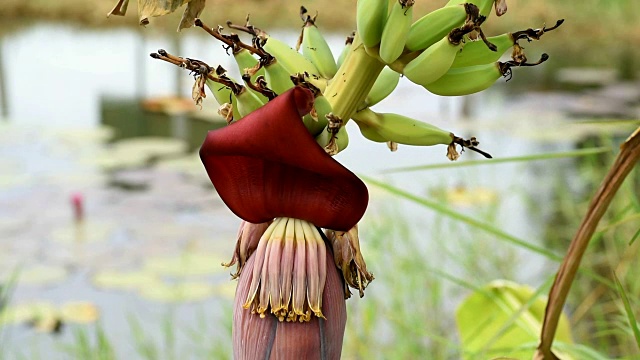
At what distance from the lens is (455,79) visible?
338mm

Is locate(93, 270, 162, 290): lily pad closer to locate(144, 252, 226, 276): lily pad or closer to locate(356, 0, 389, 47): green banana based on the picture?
locate(144, 252, 226, 276): lily pad

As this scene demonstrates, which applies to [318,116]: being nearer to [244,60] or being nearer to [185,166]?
[244,60]

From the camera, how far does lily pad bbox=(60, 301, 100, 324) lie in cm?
188

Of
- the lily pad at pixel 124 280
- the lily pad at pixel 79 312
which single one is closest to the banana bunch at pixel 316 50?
the lily pad at pixel 79 312

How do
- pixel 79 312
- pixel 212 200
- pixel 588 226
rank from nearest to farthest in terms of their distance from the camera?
pixel 588 226
pixel 79 312
pixel 212 200

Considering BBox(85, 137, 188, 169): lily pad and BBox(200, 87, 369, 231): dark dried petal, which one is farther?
BBox(85, 137, 188, 169): lily pad

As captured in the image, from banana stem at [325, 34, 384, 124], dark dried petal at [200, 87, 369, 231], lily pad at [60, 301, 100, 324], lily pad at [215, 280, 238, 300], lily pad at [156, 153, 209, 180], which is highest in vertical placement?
banana stem at [325, 34, 384, 124]

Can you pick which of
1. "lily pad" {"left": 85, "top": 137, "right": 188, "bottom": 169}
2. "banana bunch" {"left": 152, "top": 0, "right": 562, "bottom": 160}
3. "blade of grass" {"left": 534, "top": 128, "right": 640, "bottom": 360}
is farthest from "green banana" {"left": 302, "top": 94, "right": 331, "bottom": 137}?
"lily pad" {"left": 85, "top": 137, "right": 188, "bottom": 169}

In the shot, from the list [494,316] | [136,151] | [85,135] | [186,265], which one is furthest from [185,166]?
[494,316]

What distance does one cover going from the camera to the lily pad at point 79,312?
1880 mm

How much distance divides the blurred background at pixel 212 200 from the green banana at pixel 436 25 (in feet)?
0.72

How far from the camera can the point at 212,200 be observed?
2.62m

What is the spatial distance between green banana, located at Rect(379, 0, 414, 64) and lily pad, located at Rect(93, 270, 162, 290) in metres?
1.87

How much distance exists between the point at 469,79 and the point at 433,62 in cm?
4
